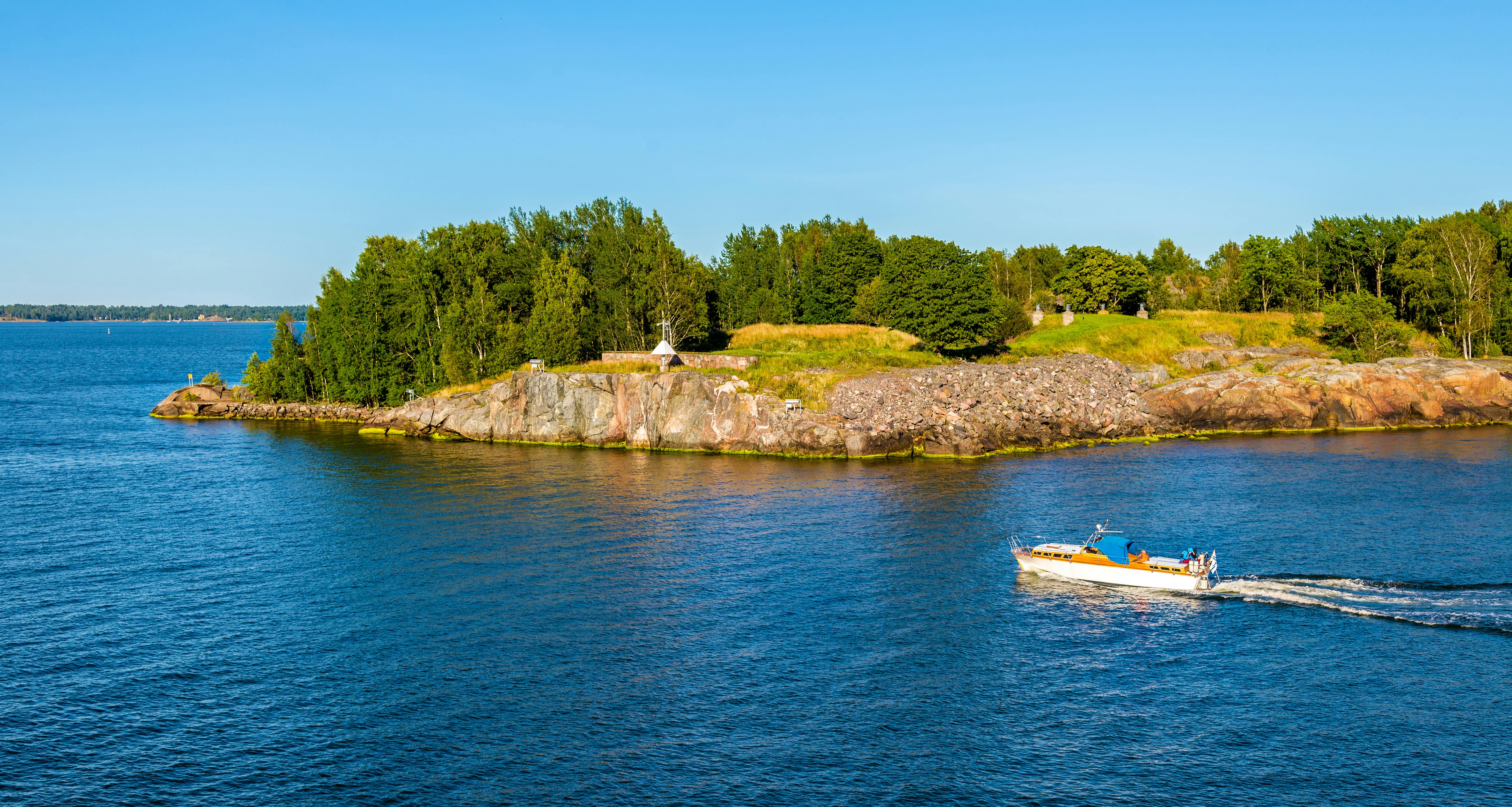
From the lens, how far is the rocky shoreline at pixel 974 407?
3797 inches

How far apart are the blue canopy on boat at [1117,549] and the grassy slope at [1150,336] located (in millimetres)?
68468

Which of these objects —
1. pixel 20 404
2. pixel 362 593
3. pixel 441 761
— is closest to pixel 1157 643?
pixel 441 761

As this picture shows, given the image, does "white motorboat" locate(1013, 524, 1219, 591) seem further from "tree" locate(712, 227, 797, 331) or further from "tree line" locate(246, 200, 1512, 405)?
"tree" locate(712, 227, 797, 331)

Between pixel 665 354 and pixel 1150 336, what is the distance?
66546mm

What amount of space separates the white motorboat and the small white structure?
58871mm

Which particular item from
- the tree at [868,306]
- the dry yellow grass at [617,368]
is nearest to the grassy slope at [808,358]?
the dry yellow grass at [617,368]

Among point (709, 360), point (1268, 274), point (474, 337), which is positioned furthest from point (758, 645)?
point (1268, 274)

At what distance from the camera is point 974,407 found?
98500 millimetres

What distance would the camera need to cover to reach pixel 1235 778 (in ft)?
109

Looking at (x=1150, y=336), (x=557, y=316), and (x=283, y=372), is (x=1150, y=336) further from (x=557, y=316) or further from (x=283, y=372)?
(x=283, y=372)

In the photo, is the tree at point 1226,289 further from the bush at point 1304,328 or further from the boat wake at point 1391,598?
the boat wake at point 1391,598

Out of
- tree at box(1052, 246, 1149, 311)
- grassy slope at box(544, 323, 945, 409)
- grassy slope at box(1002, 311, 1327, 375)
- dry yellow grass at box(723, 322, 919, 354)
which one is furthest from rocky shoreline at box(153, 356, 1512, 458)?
tree at box(1052, 246, 1149, 311)

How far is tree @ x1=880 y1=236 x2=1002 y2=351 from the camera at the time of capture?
393 feet

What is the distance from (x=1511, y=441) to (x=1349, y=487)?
34.9 metres
